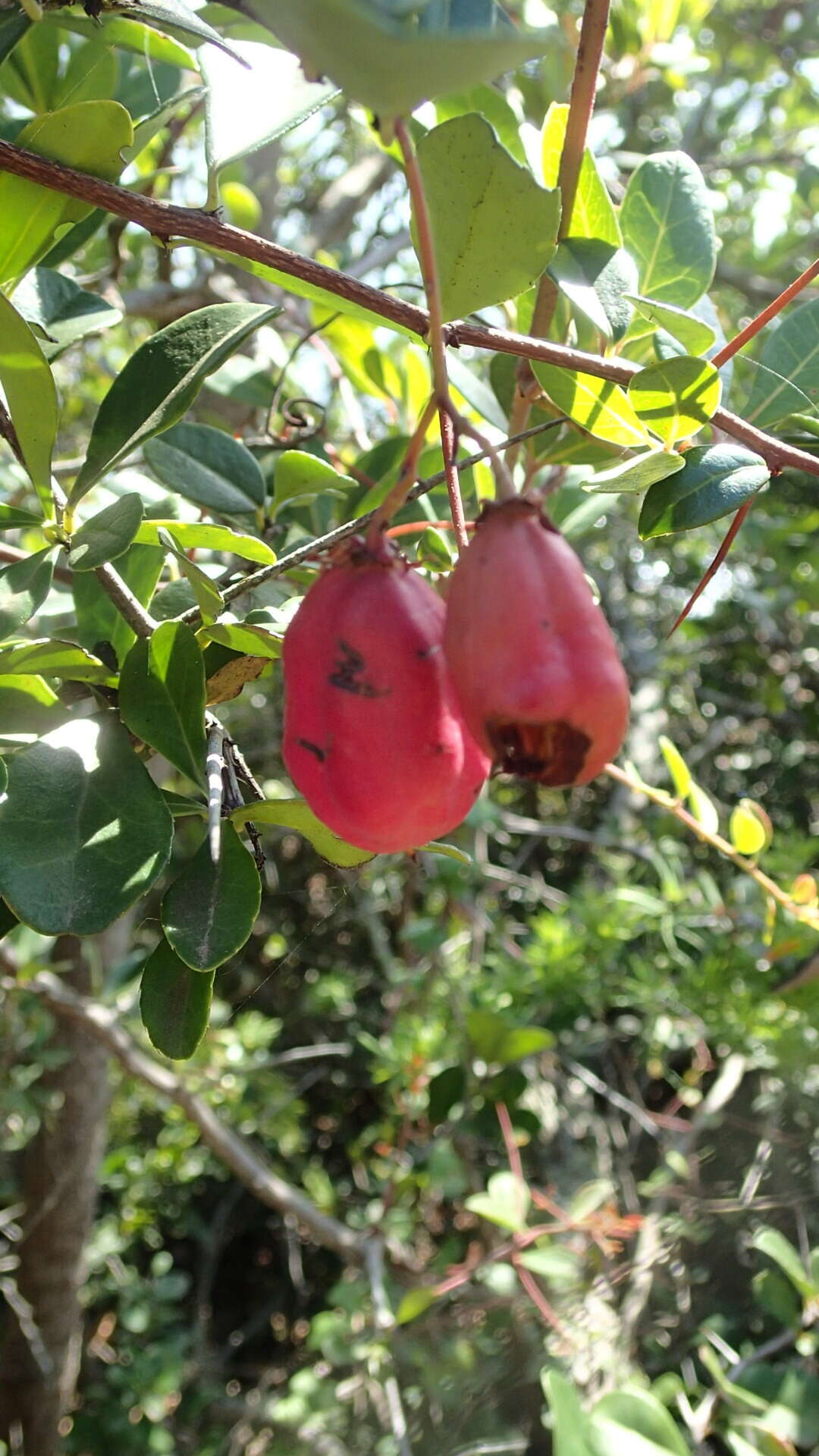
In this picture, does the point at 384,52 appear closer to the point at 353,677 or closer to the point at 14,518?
the point at 353,677

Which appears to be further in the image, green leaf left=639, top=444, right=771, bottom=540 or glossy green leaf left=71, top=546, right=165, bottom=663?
glossy green leaf left=71, top=546, right=165, bottom=663

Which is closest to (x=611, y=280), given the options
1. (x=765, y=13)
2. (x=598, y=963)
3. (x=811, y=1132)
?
(x=598, y=963)

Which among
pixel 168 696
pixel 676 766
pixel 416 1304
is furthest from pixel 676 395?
pixel 416 1304

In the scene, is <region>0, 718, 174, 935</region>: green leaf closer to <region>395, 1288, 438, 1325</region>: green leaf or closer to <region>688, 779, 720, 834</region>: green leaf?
<region>688, 779, 720, 834</region>: green leaf

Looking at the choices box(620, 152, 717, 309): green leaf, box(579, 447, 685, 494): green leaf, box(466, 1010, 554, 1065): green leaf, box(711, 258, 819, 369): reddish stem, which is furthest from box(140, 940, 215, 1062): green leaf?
box(466, 1010, 554, 1065): green leaf

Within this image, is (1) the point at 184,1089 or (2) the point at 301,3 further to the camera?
(1) the point at 184,1089

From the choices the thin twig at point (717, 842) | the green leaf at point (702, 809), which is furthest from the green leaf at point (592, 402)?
the green leaf at point (702, 809)

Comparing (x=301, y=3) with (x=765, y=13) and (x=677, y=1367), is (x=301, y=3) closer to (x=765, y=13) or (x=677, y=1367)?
(x=677, y=1367)
